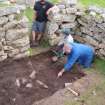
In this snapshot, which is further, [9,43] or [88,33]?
[88,33]

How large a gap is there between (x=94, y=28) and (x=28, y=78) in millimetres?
3137

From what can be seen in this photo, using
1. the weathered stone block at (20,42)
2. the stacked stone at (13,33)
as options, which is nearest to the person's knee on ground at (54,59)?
the stacked stone at (13,33)

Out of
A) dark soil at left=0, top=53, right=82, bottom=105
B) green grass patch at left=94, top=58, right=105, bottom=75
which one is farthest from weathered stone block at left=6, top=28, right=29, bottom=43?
green grass patch at left=94, top=58, right=105, bottom=75

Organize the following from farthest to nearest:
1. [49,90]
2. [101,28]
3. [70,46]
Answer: [101,28] < [70,46] < [49,90]

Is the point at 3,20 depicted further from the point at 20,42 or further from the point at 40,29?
the point at 40,29

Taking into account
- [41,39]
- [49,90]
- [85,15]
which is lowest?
[49,90]

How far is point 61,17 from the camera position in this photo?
443 inches

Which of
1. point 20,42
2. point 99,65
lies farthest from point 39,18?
point 99,65

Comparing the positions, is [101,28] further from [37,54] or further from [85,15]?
[37,54]

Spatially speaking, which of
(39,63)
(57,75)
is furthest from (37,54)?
(57,75)

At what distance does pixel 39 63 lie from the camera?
420 inches

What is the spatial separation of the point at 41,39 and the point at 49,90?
2.78m

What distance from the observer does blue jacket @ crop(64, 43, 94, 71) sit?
10102mm

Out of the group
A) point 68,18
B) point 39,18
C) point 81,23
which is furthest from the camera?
point 81,23
